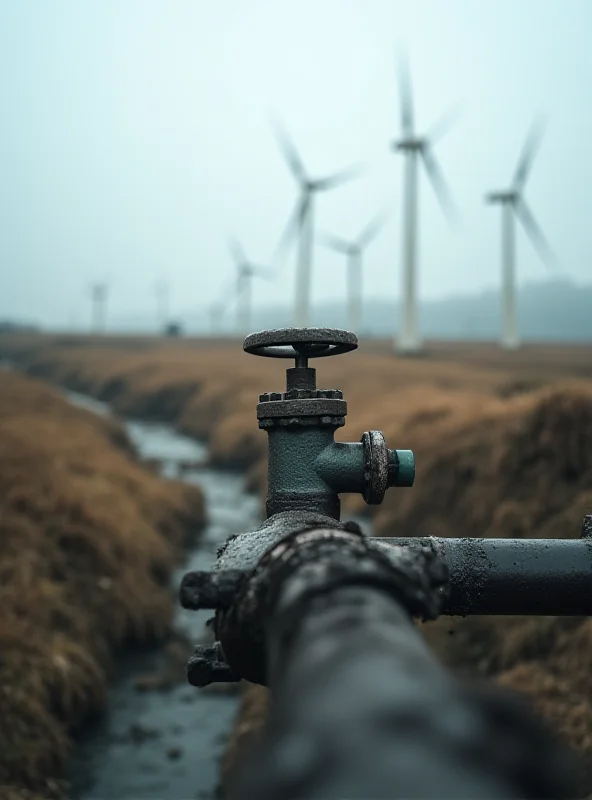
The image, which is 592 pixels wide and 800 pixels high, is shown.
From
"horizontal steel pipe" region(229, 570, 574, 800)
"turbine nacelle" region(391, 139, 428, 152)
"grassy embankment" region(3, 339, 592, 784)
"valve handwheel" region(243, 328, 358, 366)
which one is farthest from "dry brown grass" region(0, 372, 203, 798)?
"turbine nacelle" region(391, 139, 428, 152)

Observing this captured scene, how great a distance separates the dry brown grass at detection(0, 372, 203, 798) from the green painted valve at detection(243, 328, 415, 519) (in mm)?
4327

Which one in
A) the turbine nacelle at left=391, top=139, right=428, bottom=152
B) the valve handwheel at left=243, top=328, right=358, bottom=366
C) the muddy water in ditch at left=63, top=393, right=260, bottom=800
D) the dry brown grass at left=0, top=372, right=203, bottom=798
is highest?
the turbine nacelle at left=391, top=139, right=428, bottom=152

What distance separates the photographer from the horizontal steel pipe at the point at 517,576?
196 centimetres

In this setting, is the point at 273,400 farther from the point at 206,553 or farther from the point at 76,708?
the point at 206,553

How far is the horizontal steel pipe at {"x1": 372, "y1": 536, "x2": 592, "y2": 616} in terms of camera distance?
1.96 metres

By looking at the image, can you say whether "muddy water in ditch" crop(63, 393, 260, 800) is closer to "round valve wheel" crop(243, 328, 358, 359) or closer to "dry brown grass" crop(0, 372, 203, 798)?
"dry brown grass" crop(0, 372, 203, 798)

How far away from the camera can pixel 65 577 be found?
919cm

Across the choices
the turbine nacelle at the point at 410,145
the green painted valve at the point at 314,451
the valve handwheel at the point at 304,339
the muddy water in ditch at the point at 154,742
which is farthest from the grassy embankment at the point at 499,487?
the turbine nacelle at the point at 410,145

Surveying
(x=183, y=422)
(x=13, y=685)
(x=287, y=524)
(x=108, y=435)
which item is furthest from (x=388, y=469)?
(x=183, y=422)

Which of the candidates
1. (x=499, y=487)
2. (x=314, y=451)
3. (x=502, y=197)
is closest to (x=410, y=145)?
(x=502, y=197)

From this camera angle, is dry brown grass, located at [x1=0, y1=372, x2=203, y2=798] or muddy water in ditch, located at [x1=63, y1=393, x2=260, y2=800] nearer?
dry brown grass, located at [x1=0, y1=372, x2=203, y2=798]

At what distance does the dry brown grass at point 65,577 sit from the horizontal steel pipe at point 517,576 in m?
4.70

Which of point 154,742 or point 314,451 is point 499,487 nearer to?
point 154,742

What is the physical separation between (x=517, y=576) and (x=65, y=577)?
8.17 metres
